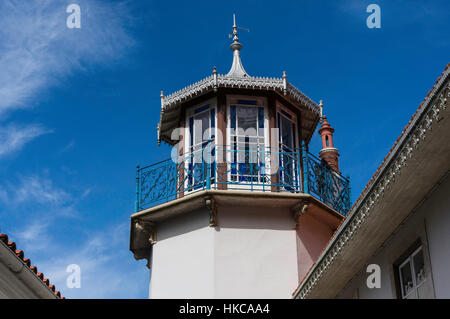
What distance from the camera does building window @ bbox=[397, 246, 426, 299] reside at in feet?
41.0

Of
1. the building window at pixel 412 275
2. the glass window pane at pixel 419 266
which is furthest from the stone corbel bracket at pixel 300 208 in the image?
the glass window pane at pixel 419 266

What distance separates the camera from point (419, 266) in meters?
12.6

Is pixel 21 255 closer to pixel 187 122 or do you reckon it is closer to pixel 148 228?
pixel 148 228

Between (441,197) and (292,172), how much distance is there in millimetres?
8558

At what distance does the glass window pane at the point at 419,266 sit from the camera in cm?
1244

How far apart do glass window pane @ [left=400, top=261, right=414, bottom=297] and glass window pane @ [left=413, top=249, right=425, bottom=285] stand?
0.77 ft

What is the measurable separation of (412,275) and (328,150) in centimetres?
1017

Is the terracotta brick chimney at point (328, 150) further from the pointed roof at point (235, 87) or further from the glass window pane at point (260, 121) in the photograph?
the glass window pane at point (260, 121)

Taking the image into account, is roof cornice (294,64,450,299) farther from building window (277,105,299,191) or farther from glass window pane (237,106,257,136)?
glass window pane (237,106,257,136)

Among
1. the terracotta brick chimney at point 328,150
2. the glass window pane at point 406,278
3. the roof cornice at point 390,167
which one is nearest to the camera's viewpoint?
the roof cornice at point 390,167

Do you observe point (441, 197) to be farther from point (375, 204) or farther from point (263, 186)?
point (263, 186)

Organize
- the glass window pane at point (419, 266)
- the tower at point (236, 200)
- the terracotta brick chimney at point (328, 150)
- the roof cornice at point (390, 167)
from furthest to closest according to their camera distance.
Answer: the terracotta brick chimney at point (328, 150) → the tower at point (236, 200) → the glass window pane at point (419, 266) → the roof cornice at point (390, 167)

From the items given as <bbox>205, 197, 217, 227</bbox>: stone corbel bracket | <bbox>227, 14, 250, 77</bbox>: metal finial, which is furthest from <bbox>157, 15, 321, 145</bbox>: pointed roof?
<bbox>205, 197, 217, 227</bbox>: stone corbel bracket

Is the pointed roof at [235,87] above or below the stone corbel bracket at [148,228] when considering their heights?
above
